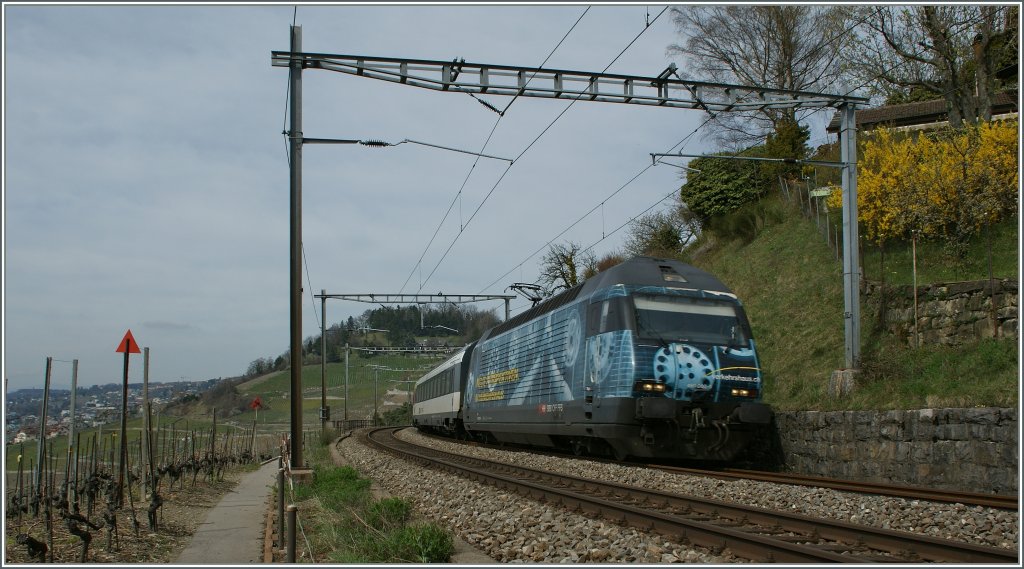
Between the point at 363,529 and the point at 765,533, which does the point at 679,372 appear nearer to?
the point at 765,533

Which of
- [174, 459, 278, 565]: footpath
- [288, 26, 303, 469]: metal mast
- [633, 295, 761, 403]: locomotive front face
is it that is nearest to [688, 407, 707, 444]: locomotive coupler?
[633, 295, 761, 403]: locomotive front face

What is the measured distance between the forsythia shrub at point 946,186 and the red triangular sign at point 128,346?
17.5m

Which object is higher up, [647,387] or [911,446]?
[647,387]

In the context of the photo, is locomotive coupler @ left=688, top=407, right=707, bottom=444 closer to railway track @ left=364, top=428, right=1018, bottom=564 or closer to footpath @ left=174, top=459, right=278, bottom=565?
railway track @ left=364, top=428, right=1018, bottom=564

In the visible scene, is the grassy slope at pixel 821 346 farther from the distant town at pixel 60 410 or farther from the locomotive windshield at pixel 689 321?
the distant town at pixel 60 410

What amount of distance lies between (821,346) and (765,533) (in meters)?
12.8

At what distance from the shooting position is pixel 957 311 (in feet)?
51.9

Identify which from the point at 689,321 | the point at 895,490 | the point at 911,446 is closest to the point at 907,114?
the point at 689,321

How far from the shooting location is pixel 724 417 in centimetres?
1338

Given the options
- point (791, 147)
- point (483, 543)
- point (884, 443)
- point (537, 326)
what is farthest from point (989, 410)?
point (791, 147)

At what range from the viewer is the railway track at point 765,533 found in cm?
614

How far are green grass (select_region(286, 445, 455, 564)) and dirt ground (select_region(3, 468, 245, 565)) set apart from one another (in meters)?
1.67

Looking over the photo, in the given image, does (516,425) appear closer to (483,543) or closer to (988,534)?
(483,543)

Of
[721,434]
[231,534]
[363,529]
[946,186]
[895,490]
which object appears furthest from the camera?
[946,186]
